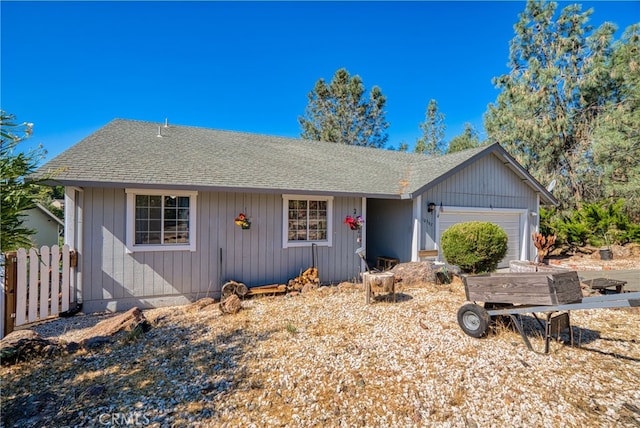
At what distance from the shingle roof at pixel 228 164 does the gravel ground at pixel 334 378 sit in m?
2.83

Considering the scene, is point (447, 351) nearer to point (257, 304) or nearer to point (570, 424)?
point (570, 424)

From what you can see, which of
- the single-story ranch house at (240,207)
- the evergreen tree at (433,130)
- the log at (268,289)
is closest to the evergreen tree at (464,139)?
the evergreen tree at (433,130)

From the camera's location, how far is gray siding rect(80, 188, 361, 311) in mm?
5859

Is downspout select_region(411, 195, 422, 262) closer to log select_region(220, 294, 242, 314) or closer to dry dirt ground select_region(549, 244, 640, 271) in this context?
log select_region(220, 294, 242, 314)

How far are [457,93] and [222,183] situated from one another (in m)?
23.4

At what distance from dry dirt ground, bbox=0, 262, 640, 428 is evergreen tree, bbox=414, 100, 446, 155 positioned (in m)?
27.6

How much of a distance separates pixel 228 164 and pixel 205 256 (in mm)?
2422

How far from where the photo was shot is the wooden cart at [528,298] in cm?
361

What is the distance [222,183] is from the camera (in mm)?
6488

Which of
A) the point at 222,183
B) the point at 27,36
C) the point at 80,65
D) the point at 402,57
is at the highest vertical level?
the point at 402,57

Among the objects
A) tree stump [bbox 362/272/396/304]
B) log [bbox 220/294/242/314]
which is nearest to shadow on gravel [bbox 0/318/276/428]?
log [bbox 220/294/242/314]

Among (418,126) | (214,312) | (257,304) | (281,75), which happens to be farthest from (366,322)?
(418,126)

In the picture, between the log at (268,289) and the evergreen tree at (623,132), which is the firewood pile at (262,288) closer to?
the log at (268,289)

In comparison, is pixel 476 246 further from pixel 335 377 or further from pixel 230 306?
pixel 230 306
